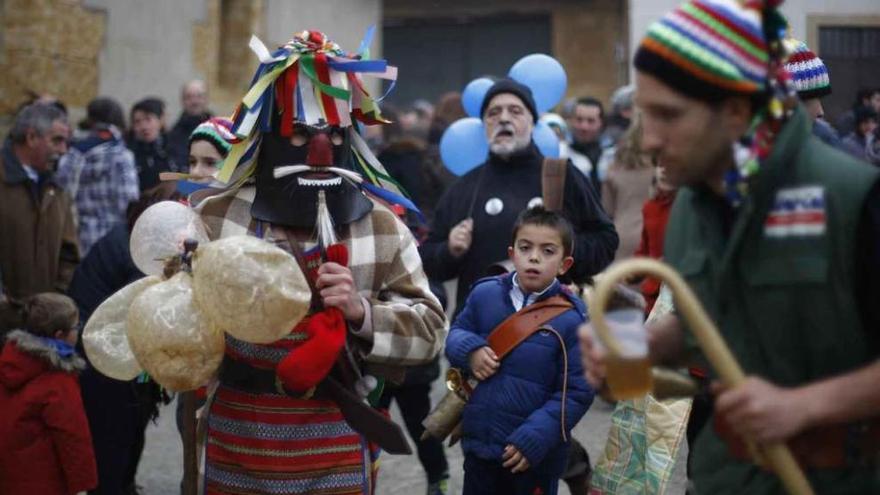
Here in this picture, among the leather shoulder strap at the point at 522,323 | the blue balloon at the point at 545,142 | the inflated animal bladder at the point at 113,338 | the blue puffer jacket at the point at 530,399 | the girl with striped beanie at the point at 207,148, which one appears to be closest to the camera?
the inflated animal bladder at the point at 113,338

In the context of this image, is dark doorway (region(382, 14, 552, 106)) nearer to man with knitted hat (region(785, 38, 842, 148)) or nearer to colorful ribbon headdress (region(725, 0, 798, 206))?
man with knitted hat (region(785, 38, 842, 148))

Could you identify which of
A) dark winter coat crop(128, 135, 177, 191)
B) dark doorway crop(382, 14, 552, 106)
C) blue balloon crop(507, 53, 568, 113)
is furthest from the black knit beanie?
dark doorway crop(382, 14, 552, 106)

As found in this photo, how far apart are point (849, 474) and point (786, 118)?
28.2 inches

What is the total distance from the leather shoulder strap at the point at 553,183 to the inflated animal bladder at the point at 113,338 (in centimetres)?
230

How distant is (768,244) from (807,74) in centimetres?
260

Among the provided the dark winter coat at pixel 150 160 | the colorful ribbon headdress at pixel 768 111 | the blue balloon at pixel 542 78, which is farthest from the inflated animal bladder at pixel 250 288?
the dark winter coat at pixel 150 160

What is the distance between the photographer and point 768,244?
284cm

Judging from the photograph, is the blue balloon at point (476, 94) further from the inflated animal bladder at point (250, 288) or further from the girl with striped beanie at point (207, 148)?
the inflated animal bladder at point (250, 288)

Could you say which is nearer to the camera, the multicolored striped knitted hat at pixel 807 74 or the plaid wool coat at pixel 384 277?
the plaid wool coat at pixel 384 277

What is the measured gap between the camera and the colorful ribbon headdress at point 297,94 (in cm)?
447

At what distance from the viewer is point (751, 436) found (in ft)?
9.03

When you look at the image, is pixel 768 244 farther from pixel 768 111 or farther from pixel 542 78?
pixel 542 78

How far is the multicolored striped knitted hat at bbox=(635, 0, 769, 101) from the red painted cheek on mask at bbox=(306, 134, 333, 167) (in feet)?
5.60

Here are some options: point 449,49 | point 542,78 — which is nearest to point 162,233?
point 542,78
